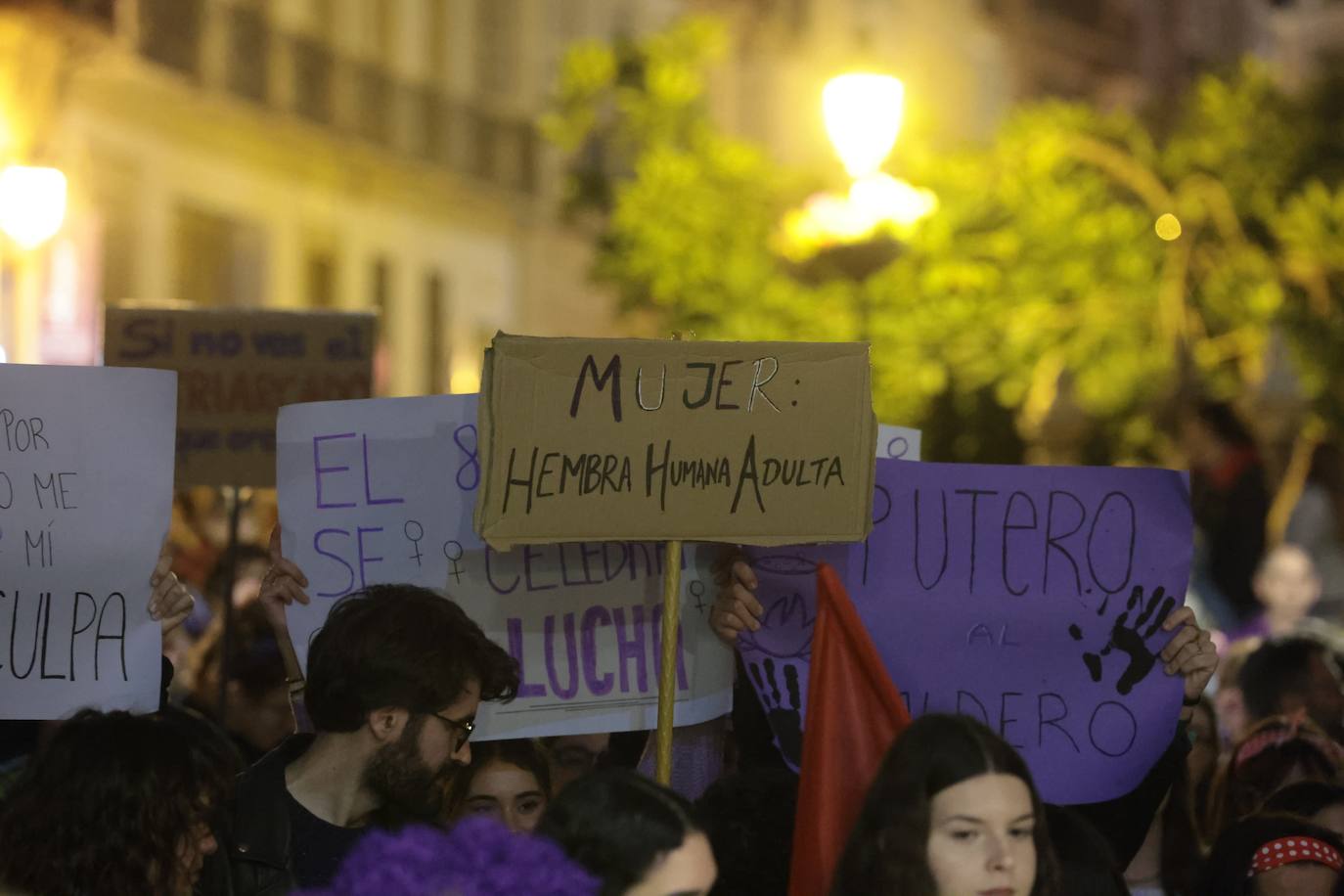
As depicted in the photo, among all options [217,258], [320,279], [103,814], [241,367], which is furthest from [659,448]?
[320,279]

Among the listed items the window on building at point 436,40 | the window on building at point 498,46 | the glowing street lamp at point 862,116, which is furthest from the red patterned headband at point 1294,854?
the window on building at point 498,46

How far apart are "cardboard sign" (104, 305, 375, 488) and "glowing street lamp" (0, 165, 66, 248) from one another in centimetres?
663

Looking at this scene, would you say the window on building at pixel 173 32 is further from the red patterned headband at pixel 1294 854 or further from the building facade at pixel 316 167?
the red patterned headband at pixel 1294 854

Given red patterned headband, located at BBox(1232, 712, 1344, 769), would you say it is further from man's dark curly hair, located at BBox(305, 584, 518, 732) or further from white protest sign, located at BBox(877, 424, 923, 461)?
man's dark curly hair, located at BBox(305, 584, 518, 732)

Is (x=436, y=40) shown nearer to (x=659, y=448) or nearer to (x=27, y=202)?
(x=27, y=202)

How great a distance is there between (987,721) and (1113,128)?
16480 mm

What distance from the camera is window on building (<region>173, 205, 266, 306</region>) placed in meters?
21.3

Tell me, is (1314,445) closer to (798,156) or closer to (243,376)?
(243,376)

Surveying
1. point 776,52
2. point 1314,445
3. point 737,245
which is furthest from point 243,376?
point 776,52

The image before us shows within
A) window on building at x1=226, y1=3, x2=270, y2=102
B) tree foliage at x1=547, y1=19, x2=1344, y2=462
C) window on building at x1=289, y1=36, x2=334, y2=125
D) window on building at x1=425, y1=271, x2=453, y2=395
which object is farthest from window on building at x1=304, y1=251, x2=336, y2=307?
tree foliage at x1=547, y1=19, x2=1344, y2=462

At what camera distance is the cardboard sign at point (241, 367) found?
24.5 ft

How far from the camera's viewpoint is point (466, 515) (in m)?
5.23

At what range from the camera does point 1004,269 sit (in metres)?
19.5

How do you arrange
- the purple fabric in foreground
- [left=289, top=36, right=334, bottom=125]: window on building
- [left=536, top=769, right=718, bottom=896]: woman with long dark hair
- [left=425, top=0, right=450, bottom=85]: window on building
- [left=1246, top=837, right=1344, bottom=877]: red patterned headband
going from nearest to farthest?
the purple fabric in foreground, [left=536, top=769, right=718, bottom=896]: woman with long dark hair, [left=1246, top=837, right=1344, bottom=877]: red patterned headband, [left=289, top=36, right=334, bottom=125]: window on building, [left=425, top=0, right=450, bottom=85]: window on building
